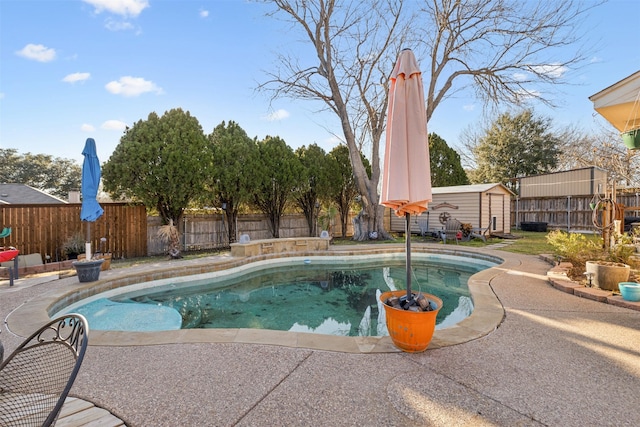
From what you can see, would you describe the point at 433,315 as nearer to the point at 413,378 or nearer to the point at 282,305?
the point at 413,378

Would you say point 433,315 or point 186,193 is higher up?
point 186,193

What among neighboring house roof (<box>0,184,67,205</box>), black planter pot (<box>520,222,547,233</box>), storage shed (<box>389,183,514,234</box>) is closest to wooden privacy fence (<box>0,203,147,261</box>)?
neighboring house roof (<box>0,184,67,205</box>)

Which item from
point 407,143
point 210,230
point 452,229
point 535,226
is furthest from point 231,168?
point 535,226

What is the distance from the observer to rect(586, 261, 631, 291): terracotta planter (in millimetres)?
4766

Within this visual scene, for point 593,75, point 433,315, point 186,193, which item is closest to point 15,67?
point 186,193

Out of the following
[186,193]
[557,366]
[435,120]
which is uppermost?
[435,120]

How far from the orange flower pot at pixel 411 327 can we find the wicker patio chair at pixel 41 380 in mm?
2430

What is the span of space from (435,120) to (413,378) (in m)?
14.6

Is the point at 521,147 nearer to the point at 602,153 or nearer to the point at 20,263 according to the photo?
the point at 602,153

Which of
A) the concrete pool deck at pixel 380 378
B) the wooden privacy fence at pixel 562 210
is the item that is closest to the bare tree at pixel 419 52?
the wooden privacy fence at pixel 562 210

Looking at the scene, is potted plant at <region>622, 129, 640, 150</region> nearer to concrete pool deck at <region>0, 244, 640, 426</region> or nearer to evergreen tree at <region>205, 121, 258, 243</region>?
concrete pool deck at <region>0, 244, 640, 426</region>

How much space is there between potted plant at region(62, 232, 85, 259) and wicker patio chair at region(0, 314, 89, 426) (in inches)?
292

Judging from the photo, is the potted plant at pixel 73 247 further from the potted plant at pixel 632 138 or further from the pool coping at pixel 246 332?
the potted plant at pixel 632 138

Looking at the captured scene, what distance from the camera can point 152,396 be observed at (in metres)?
2.27
